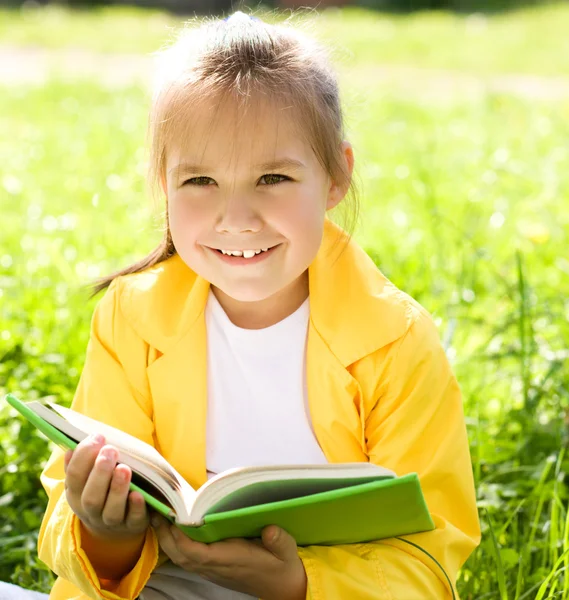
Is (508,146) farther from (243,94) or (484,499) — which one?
(243,94)

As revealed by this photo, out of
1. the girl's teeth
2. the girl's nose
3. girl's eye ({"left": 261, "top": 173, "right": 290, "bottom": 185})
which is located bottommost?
the girl's teeth

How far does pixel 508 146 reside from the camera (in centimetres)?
526

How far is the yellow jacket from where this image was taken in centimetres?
174

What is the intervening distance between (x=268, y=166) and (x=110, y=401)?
1.82 feet

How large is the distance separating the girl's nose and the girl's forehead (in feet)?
0.22

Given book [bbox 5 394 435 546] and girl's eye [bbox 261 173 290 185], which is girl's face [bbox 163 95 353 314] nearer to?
girl's eye [bbox 261 173 290 185]

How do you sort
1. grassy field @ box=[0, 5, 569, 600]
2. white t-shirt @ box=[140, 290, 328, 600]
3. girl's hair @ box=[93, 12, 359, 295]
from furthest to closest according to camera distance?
grassy field @ box=[0, 5, 569, 600]
white t-shirt @ box=[140, 290, 328, 600]
girl's hair @ box=[93, 12, 359, 295]

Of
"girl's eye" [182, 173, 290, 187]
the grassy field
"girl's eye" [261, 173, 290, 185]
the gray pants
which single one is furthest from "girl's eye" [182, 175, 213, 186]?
the gray pants

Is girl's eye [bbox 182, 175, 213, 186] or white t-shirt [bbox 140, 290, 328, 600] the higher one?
girl's eye [bbox 182, 175, 213, 186]

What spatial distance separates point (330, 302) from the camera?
1963mm

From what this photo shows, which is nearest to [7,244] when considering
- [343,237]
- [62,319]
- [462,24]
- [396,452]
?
[62,319]

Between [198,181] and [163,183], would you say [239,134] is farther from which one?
[163,183]

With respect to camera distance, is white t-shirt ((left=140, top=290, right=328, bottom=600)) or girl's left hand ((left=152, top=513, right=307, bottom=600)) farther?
white t-shirt ((left=140, top=290, right=328, bottom=600))

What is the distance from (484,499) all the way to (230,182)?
109cm
